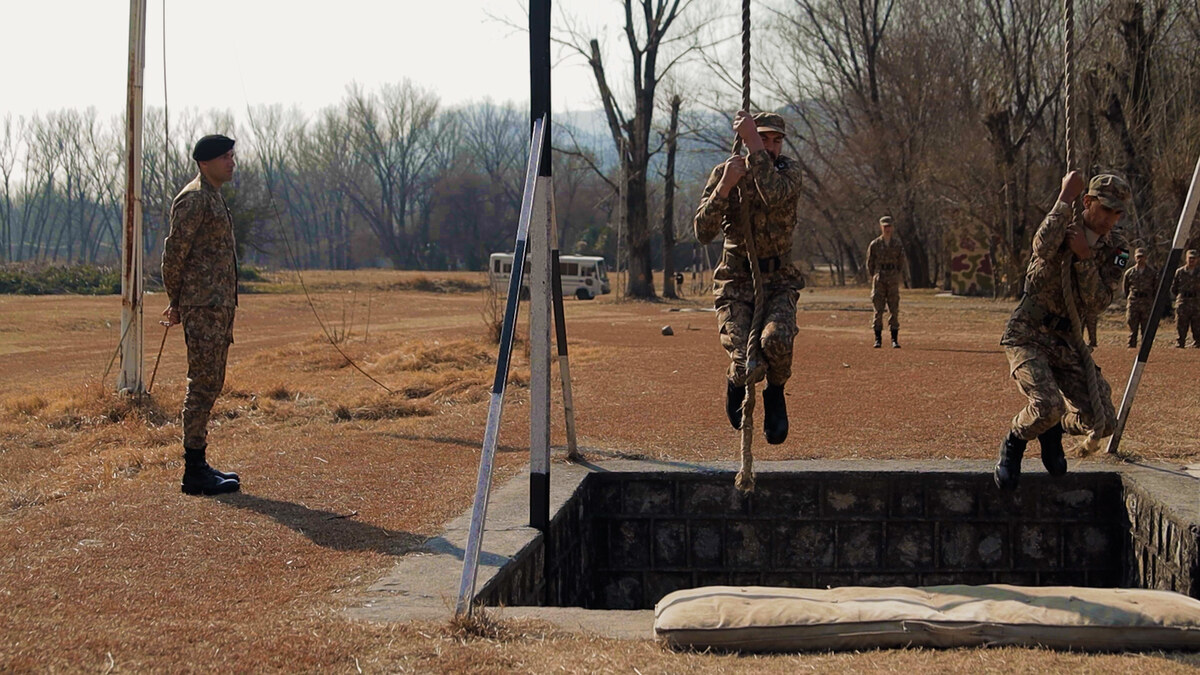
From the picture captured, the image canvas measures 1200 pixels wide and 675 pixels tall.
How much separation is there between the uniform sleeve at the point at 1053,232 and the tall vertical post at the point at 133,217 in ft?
28.8

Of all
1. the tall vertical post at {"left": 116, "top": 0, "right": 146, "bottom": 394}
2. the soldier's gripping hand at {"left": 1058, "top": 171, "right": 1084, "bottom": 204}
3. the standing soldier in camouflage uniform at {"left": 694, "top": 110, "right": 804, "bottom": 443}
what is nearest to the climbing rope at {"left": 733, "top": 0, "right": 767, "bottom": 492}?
the standing soldier in camouflage uniform at {"left": 694, "top": 110, "right": 804, "bottom": 443}

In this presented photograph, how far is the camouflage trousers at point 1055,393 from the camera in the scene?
654 cm

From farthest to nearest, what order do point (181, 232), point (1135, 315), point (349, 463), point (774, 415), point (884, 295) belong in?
point (1135, 315), point (884, 295), point (349, 463), point (181, 232), point (774, 415)

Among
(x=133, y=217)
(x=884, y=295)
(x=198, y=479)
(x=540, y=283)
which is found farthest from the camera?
(x=884, y=295)

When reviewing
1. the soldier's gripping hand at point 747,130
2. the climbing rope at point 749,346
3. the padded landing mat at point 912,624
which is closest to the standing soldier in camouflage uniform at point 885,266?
the climbing rope at point 749,346

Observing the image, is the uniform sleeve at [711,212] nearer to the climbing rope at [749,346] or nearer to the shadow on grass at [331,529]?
the climbing rope at [749,346]

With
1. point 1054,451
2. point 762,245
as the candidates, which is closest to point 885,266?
point 1054,451

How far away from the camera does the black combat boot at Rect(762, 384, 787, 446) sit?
22.5ft

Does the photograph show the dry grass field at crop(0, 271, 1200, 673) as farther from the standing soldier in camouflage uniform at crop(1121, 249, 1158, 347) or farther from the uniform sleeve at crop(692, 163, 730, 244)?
the uniform sleeve at crop(692, 163, 730, 244)

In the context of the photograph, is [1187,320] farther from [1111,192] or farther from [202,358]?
[202,358]

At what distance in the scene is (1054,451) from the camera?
23.1 feet

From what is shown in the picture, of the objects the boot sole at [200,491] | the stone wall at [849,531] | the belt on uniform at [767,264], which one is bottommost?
the stone wall at [849,531]

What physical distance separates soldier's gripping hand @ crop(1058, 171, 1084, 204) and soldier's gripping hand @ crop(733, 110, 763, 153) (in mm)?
1753

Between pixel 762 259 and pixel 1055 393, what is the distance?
1905 millimetres
